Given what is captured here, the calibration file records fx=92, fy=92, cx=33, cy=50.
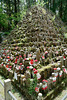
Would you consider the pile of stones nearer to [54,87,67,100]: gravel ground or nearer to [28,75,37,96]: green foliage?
[28,75,37,96]: green foliage

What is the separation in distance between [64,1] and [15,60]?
53.4 ft

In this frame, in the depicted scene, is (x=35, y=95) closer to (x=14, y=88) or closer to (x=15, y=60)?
(x=14, y=88)

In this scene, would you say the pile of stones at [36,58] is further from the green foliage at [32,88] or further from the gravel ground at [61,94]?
the gravel ground at [61,94]

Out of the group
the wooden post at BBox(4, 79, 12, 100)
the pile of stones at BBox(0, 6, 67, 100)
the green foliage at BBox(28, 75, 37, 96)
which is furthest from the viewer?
the pile of stones at BBox(0, 6, 67, 100)

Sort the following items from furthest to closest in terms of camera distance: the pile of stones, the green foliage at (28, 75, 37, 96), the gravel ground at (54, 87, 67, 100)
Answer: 1. the pile of stones
2. the gravel ground at (54, 87, 67, 100)
3. the green foliage at (28, 75, 37, 96)

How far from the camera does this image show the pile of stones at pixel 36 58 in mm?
3041

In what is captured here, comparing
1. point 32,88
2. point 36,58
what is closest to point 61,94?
point 32,88

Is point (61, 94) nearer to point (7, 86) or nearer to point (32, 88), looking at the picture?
point (32, 88)

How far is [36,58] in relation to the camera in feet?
13.2

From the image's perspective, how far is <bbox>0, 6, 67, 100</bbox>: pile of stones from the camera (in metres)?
3.04

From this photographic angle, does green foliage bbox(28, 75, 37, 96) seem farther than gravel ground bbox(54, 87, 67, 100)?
No

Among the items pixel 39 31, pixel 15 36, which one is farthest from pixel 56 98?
pixel 15 36

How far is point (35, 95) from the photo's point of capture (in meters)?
2.73

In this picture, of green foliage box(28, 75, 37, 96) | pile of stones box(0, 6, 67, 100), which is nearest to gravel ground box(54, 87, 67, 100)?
pile of stones box(0, 6, 67, 100)
